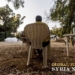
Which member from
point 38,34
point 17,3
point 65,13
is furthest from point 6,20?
point 38,34

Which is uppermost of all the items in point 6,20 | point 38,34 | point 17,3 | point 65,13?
point 6,20

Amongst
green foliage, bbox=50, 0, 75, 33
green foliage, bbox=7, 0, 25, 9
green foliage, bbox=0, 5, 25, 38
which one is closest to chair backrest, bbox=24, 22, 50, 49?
green foliage, bbox=50, 0, 75, 33

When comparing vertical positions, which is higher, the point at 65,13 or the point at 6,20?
the point at 6,20

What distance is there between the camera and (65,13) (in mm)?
5633

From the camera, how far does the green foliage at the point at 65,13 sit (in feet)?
17.4

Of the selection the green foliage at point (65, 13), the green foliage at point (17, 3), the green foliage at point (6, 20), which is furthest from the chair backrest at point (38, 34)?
the green foliage at point (6, 20)

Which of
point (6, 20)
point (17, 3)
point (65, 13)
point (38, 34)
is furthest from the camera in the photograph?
point (6, 20)

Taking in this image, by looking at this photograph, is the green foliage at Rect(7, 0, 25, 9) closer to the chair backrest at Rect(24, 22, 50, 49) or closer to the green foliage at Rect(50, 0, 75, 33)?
the green foliage at Rect(50, 0, 75, 33)

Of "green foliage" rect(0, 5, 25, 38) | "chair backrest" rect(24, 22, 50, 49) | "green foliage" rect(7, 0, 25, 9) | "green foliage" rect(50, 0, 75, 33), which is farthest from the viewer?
"green foliage" rect(0, 5, 25, 38)

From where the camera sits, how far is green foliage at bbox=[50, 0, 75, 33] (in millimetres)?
5319

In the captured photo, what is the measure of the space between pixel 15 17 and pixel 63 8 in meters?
18.6

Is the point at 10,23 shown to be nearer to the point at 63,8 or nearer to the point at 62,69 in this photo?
the point at 63,8

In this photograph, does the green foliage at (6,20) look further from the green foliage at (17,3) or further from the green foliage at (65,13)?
the green foliage at (65,13)

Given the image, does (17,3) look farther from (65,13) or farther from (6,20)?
(6,20)
